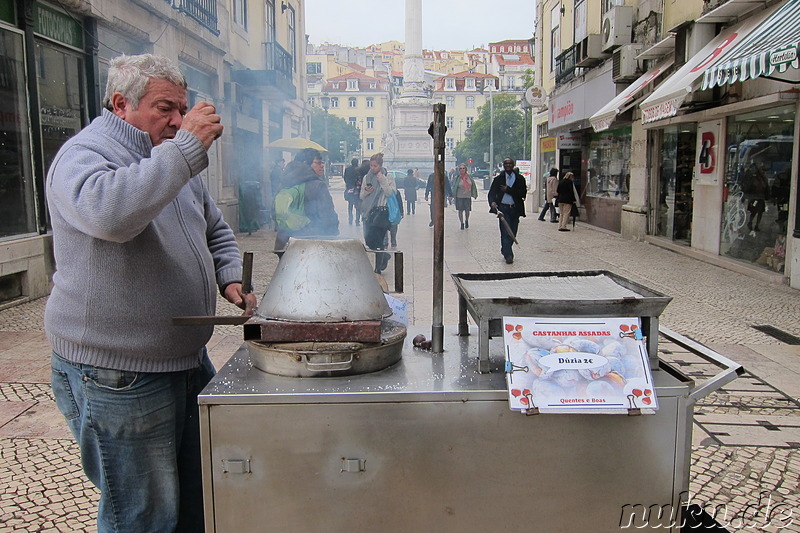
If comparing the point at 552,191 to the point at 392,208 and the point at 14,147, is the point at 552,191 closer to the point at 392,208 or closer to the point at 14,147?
the point at 392,208

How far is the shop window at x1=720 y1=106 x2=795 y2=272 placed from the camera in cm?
859

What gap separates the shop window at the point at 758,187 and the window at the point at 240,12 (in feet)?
34.4

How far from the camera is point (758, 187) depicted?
921cm

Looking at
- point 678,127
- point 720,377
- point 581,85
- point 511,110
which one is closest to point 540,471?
point 720,377

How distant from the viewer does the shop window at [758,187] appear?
8586 millimetres

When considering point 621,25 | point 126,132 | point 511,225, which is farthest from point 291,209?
point 621,25

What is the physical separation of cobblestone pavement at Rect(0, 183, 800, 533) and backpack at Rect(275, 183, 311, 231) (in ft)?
3.55

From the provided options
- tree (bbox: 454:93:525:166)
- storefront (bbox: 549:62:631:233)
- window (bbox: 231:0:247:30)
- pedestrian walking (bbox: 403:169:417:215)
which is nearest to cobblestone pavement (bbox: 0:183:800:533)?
storefront (bbox: 549:62:631:233)

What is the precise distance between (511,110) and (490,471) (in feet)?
205

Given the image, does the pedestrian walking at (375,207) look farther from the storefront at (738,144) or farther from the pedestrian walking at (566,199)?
the pedestrian walking at (566,199)

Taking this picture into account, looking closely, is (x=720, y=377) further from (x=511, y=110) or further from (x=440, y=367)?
(x=511, y=110)

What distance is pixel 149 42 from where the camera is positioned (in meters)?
10.5

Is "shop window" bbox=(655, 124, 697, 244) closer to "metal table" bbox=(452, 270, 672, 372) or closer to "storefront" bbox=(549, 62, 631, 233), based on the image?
"storefront" bbox=(549, 62, 631, 233)

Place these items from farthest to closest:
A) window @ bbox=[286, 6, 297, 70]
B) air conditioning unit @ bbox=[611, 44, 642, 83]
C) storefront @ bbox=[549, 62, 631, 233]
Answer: window @ bbox=[286, 6, 297, 70] < storefront @ bbox=[549, 62, 631, 233] < air conditioning unit @ bbox=[611, 44, 642, 83]
